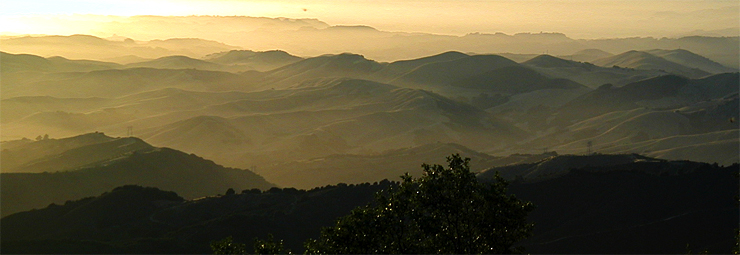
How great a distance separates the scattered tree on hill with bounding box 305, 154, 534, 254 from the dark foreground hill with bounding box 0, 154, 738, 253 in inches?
977

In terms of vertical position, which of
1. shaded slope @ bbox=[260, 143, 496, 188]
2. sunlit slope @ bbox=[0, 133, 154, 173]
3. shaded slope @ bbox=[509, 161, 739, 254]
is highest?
sunlit slope @ bbox=[0, 133, 154, 173]

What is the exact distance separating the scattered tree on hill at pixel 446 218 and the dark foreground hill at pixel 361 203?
81.4 ft

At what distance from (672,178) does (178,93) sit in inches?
5558

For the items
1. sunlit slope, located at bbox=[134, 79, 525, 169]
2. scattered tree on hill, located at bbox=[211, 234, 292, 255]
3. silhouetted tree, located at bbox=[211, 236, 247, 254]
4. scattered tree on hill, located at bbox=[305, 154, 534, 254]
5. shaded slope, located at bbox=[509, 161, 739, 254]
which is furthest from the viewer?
sunlit slope, located at bbox=[134, 79, 525, 169]

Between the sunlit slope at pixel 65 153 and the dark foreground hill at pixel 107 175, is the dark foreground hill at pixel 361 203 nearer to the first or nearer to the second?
the dark foreground hill at pixel 107 175

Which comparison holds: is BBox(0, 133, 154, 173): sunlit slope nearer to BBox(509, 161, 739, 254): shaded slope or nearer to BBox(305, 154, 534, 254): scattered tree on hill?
BBox(509, 161, 739, 254): shaded slope

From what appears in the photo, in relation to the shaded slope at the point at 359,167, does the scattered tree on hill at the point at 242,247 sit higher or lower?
higher

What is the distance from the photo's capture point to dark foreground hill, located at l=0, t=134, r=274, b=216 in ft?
196

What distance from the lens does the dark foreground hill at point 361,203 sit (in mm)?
42281

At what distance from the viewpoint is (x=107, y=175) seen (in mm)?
67688

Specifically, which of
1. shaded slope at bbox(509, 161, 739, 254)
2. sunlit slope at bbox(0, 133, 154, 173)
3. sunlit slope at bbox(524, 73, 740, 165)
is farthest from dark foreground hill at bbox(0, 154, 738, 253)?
sunlit slope at bbox(524, 73, 740, 165)

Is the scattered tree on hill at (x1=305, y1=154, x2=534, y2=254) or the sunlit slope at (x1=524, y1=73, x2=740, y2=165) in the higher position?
the scattered tree on hill at (x1=305, y1=154, x2=534, y2=254)

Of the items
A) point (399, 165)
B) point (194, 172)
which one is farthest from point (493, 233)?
point (399, 165)

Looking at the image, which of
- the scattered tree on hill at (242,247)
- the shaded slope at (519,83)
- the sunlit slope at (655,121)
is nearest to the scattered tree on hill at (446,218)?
the scattered tree on hill at (242,247)
